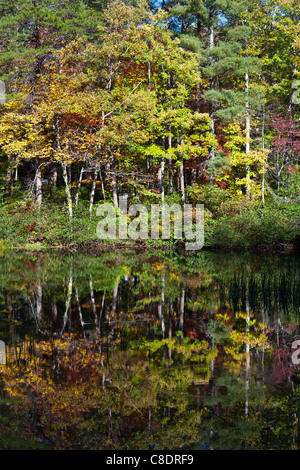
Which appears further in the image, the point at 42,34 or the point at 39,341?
the point at 42,34

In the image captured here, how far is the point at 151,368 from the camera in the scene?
14.8ft

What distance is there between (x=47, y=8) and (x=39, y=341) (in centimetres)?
2162

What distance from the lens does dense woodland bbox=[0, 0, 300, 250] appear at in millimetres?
21188

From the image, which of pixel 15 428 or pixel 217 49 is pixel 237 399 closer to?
pixel 15 428

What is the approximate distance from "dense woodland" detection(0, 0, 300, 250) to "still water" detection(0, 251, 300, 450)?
12884 mm

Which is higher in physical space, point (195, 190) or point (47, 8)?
point (47, 8)

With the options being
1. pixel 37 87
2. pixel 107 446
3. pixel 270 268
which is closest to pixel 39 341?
pixel 107 446

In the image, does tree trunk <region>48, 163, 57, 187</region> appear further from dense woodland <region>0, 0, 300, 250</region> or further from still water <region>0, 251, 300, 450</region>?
still water <region>0, 251, 300, 450</region>

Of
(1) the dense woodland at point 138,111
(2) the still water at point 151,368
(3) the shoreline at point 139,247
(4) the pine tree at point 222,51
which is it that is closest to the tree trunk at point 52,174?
(1) the dense woodland at point 138,111

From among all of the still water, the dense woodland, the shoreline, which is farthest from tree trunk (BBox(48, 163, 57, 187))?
the still water

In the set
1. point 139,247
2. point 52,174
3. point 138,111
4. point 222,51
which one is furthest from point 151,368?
point 52,174

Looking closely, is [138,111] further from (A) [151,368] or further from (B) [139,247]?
(A) [151,368]

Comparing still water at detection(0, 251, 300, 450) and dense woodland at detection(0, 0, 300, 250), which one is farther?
dense woodland at detection(0, 0, 300, 250)

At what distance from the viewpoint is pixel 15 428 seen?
130 inches
